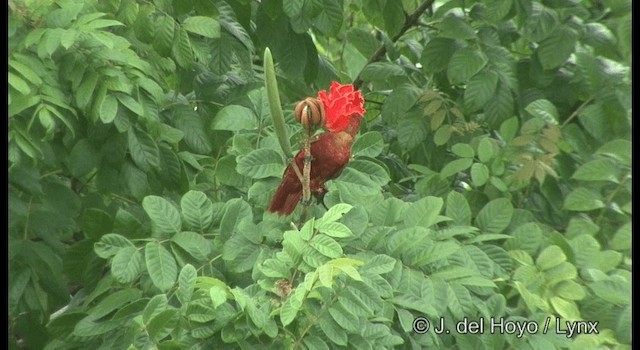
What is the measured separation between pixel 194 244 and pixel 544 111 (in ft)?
2.05

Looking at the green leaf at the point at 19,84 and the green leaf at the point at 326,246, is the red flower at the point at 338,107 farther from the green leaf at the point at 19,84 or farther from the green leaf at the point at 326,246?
the green leaf at the point at 19,84

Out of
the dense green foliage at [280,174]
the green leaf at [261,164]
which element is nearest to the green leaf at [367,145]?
the dense green foliage at [280,174]

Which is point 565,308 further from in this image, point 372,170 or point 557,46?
point 557,46

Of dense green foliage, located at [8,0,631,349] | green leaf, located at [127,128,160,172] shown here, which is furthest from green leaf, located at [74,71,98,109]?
green leaf, located at [127,128,160,172]

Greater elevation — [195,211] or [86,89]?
[86,89]

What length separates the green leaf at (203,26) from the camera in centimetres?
155

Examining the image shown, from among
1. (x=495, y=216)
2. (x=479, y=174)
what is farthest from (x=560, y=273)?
(x=479, y=174)

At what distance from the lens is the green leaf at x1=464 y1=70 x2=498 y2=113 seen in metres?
1.74

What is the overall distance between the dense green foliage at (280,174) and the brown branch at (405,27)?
7 centimetres

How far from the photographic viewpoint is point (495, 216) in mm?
1565

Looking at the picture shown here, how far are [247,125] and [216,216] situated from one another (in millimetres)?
145

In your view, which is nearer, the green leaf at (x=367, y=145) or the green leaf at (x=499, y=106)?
the green leaf at (x=367, y=145)
